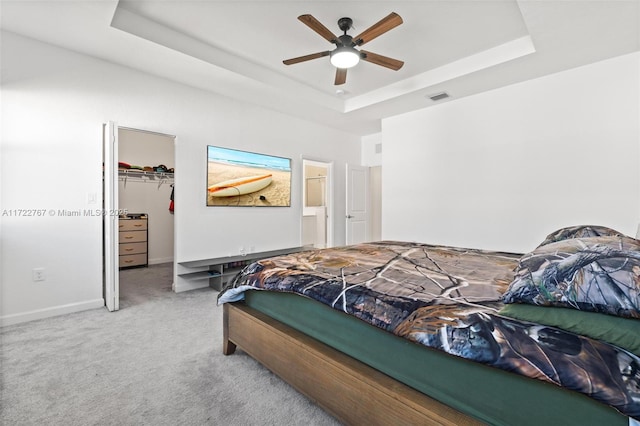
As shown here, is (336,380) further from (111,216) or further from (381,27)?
(111,216)

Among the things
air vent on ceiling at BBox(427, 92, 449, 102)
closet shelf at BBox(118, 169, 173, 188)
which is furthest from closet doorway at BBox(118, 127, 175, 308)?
air vent on ceiling at BBox(427, 92, 449, 102)

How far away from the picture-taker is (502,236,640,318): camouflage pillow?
81 centimetres

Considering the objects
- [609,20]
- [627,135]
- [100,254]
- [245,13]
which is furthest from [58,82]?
[627,135]

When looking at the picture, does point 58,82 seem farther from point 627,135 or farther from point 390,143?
point 627,135

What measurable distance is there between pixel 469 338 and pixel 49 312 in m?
3.65

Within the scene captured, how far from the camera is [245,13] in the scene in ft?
8.66

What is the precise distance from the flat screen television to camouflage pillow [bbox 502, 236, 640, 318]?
3764 mm

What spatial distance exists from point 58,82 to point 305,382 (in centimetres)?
356

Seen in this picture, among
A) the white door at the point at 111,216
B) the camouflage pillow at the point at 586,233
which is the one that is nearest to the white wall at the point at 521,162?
the camouflage pillow at the point at 586,233

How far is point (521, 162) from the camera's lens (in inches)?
144

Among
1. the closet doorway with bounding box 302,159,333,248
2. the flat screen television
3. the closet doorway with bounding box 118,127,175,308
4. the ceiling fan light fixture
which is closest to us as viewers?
the ceiling fan light fixture

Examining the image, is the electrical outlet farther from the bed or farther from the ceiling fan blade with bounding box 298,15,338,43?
the ceiling fan blade with bounding box 298,15,338,43

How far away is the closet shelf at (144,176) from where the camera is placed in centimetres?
526

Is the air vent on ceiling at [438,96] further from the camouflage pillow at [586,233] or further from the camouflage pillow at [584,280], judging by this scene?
the camouflage pillow at [584,280]
